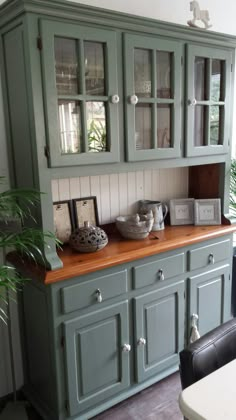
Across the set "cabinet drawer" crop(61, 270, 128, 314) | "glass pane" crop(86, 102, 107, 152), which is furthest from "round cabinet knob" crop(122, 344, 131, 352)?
"glass pane" crop(86, 102, 107, 152)

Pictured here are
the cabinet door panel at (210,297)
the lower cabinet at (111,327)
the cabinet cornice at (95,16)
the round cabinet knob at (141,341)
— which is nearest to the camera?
the cabinet cornice at (95,16)

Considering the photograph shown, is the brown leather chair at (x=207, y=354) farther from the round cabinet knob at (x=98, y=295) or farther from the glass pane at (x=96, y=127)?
the glass pane at (x=96, y=127)

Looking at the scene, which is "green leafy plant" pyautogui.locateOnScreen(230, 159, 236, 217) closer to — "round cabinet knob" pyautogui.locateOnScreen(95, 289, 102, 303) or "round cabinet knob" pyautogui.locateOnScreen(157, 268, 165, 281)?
"round cabinet knob" pyautogui.locateOnScreen(157, 268, 165, 281)

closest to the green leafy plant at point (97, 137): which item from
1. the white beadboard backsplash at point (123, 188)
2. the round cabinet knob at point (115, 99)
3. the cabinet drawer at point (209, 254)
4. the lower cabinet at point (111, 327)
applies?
the round cabinet knob at point (115, 99)

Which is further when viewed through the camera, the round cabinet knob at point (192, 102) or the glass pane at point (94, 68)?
the round cabinet knob at point (192, 102)

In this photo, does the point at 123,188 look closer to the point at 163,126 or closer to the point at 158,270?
the point at 163,126

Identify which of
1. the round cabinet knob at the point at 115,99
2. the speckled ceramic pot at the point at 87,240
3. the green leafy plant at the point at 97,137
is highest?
the round cabinet knob at the point at 115,99

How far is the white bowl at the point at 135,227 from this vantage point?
83.0 inches

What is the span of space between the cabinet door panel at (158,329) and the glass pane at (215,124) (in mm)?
920

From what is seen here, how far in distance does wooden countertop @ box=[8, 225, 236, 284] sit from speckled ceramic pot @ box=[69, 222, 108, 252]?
0.03 m

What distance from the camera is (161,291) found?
207 centimetres

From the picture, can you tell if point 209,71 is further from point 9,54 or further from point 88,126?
point 9,54

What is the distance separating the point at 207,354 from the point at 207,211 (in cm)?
141

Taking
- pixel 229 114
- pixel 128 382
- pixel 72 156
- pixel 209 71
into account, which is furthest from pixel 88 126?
pixel 128 382
